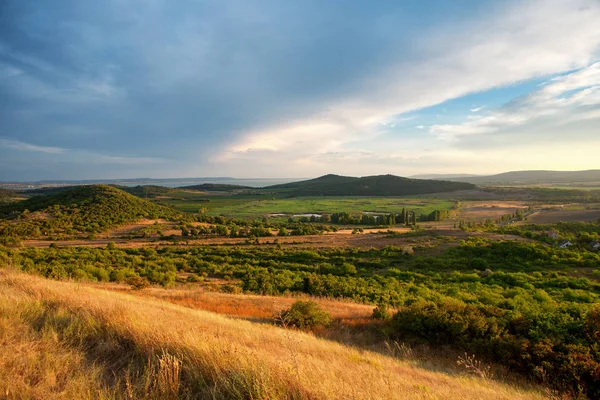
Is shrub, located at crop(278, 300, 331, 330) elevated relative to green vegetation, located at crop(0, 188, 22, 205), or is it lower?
lower

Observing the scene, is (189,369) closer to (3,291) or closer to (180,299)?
(3,291)

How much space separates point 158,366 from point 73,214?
5809 cm

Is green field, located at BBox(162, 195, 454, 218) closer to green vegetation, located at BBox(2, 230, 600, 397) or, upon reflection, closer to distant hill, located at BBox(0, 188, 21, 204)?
distant hill, located at BBox(0, 188, 21, 204)

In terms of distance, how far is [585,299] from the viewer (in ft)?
56.1

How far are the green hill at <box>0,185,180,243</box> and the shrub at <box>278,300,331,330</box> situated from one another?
1543 inches

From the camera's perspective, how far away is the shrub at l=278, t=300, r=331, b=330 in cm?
991

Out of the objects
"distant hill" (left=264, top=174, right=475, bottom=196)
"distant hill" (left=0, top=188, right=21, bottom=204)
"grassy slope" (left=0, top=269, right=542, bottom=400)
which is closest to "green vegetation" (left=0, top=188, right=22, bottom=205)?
"distant hill" (left=0, top=188, right=21, bottom=204)

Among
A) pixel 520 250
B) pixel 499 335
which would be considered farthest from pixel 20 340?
pixel 520 250

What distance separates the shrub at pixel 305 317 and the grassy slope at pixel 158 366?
142 inches

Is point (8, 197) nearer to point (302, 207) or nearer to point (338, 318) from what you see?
point (302, 207)

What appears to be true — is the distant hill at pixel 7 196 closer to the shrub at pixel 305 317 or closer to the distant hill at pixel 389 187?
the shrub at pixel 305 317

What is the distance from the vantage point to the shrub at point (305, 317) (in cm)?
991

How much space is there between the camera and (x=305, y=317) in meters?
10.1

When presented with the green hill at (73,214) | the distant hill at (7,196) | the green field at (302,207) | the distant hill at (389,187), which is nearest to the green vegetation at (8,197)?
the distant hill at (7,196)
